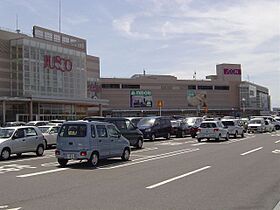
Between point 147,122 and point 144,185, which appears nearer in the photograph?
point 144,185

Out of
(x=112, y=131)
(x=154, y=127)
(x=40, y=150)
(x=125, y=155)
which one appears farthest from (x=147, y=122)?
(x=112, y=131)

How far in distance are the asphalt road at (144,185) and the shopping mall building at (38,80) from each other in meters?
41.2

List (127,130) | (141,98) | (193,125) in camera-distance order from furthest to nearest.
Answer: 1. (141,98)
2. (193,125)
3. (127,130)

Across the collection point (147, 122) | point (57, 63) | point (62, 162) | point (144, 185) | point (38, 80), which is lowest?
point (144, 185)

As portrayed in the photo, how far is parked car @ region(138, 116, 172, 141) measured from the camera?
34.9 meters

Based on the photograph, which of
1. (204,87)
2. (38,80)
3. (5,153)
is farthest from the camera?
(204,87)

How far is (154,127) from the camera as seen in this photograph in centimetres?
3528

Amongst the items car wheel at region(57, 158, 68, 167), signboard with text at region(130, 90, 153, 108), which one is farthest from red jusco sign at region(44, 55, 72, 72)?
signboard with text at region(130, 90, 153, 108)

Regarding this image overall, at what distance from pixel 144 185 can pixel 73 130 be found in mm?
5730

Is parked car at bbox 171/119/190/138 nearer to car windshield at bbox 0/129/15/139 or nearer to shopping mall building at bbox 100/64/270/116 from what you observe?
car windshield at bbox 0/129/15/139

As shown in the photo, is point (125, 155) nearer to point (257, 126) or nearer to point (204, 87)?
point (257, 126)

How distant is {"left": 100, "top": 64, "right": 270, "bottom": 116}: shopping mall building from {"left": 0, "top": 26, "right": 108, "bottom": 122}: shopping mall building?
43.5 m

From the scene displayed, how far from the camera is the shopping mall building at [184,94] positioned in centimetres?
12181

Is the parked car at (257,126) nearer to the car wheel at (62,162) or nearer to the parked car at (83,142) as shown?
the parked car at (83,142)
